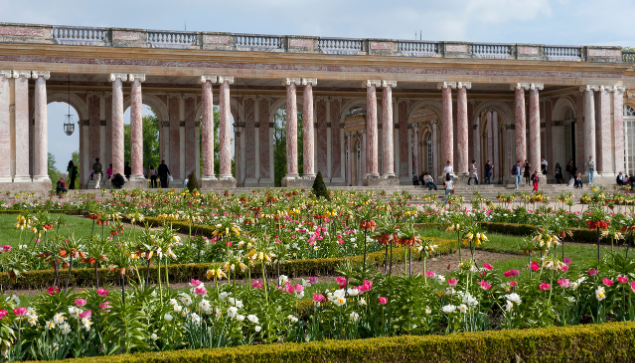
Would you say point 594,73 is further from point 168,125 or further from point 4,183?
point 4,183

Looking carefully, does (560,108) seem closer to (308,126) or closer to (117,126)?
(308,126)

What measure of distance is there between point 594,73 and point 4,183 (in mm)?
29584

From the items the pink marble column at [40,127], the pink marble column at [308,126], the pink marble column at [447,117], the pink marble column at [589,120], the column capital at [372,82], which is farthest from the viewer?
the pink marble column at [589,120]

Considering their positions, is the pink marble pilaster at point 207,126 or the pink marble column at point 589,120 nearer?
the pink marble pilaster at point 207,126

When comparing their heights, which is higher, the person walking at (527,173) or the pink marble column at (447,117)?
the pink marble column at (447,117)

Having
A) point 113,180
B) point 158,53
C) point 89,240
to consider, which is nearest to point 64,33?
point 158,53

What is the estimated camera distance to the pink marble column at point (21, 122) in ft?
88.4

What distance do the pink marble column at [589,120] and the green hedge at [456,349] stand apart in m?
30.5

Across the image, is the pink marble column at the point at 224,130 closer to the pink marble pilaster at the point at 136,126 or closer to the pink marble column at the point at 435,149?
the pink marble pilaster at the point at 136,126

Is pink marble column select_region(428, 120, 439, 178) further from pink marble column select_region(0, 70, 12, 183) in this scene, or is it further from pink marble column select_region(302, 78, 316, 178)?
pink marble column select_region(0, 70, 12, 183)

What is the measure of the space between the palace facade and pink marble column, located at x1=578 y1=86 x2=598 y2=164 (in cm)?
5

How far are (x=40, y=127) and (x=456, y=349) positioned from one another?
26621mm

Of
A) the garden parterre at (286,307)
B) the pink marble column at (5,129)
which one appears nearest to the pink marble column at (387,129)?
the pink marble column at (5,129)

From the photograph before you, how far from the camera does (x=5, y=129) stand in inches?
1062
